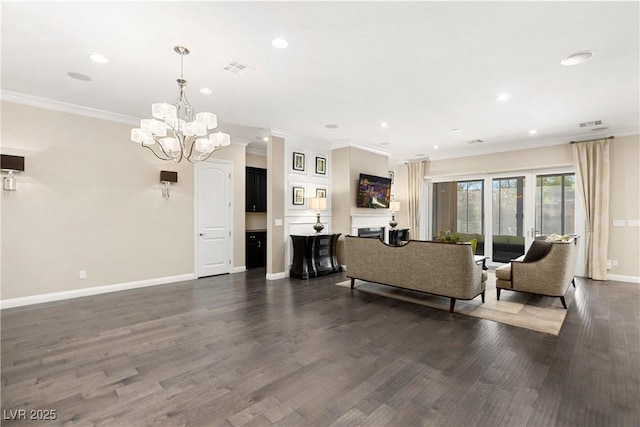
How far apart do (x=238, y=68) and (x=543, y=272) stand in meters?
4.60

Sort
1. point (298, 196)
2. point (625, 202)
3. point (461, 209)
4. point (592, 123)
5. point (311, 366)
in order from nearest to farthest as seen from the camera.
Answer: point (311, 366)
point (592, 123)
point (625, 202)
point (298, 196)
point (461, 209)

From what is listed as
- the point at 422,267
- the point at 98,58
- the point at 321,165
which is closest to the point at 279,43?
the point at 98,58

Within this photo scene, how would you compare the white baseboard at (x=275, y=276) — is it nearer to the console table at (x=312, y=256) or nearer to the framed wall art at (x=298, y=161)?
the console table at (x=312, y=256)

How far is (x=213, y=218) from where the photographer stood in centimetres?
606

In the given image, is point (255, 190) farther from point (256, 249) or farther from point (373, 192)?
point (373, 192)

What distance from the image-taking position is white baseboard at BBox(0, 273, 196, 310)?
13.4ft

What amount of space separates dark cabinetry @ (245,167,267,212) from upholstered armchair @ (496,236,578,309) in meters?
5.10

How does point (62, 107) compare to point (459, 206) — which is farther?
point (459, 206)

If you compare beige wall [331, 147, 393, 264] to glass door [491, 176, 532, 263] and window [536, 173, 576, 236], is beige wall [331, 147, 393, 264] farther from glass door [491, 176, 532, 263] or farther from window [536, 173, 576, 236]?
window [536, 173, 576, 236]

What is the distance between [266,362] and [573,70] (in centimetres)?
434

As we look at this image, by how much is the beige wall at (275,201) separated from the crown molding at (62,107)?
2331mm

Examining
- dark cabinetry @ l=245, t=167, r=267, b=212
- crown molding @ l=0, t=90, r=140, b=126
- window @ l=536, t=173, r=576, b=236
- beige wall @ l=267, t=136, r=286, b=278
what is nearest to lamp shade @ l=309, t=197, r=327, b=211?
beige wall @ l=267, t=136, r=286, b=278

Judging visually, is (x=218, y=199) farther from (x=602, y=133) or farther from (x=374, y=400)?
(x=602, y=133)

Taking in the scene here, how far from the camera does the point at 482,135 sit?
605cm
